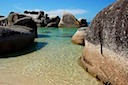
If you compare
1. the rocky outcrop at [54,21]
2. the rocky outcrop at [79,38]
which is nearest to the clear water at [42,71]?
the rocky outcrop at [79,38]

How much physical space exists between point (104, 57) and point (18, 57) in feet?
12.2

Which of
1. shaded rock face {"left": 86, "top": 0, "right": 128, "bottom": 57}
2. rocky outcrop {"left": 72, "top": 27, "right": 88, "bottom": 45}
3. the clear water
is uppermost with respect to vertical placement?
shaded rock face {"left": 86, "top": 0, "right": 128, "bottom": 57}

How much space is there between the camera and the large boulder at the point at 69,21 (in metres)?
33.3

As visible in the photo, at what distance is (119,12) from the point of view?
4.79 meters

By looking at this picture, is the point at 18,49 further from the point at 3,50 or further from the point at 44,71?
the point at 44,71

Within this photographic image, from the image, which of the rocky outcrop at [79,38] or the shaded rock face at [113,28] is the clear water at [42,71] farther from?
the rocky outcrop at [79,38]

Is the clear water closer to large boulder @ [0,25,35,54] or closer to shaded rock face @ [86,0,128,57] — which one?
large boulder @ [0,25,35,54]

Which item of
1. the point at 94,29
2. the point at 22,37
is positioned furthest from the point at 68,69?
the point at 22,37

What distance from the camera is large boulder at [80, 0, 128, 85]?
4.43 m

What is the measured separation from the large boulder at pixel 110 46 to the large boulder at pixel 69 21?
26982 mm

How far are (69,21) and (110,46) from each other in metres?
29.0

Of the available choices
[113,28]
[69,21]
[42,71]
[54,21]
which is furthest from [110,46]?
[54,21]

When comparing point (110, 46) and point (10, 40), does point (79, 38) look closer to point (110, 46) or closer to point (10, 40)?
point (10, 40)

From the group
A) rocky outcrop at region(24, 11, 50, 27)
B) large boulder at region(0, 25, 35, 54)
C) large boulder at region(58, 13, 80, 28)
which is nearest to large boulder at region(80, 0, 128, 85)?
large boulder at region(0, 25, 35, 54)
